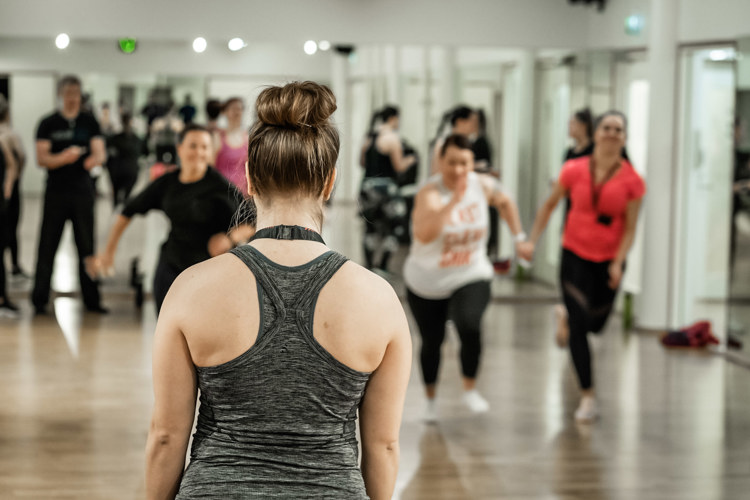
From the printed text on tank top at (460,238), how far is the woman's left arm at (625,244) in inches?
30.4

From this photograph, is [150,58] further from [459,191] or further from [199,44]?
[459,191]

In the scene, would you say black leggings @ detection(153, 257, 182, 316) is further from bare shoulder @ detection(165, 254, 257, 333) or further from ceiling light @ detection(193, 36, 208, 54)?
ceiling light @ detection(193, 36, 208, 54)

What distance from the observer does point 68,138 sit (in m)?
8.35

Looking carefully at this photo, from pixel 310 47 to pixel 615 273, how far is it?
15.7ft

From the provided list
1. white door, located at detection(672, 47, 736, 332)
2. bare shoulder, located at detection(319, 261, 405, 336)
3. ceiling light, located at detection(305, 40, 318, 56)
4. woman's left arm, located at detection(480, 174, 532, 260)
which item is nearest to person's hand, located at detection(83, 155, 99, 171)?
ceiling light, located at detection(305, 40, 318, 56)

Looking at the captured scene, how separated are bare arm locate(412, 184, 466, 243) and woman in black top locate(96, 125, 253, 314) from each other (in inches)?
34.4

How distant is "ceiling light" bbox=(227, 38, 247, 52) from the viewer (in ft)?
30.2

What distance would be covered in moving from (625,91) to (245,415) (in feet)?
26.3

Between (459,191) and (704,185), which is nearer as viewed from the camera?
(459,191)

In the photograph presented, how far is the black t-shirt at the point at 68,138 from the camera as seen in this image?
831cm

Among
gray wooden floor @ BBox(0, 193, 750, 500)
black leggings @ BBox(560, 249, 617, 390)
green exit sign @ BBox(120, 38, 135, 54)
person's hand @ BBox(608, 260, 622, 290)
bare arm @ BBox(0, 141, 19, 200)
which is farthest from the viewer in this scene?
green exit sign @ BBox(120, 38, 135, 54)

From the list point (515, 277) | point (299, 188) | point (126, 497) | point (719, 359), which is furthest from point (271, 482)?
point (515, 277)

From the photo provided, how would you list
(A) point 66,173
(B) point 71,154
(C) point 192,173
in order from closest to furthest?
(C) point 192,173
(B) point 71,154
(A) point 66,173

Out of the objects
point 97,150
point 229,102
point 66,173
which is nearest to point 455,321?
point 229,102
